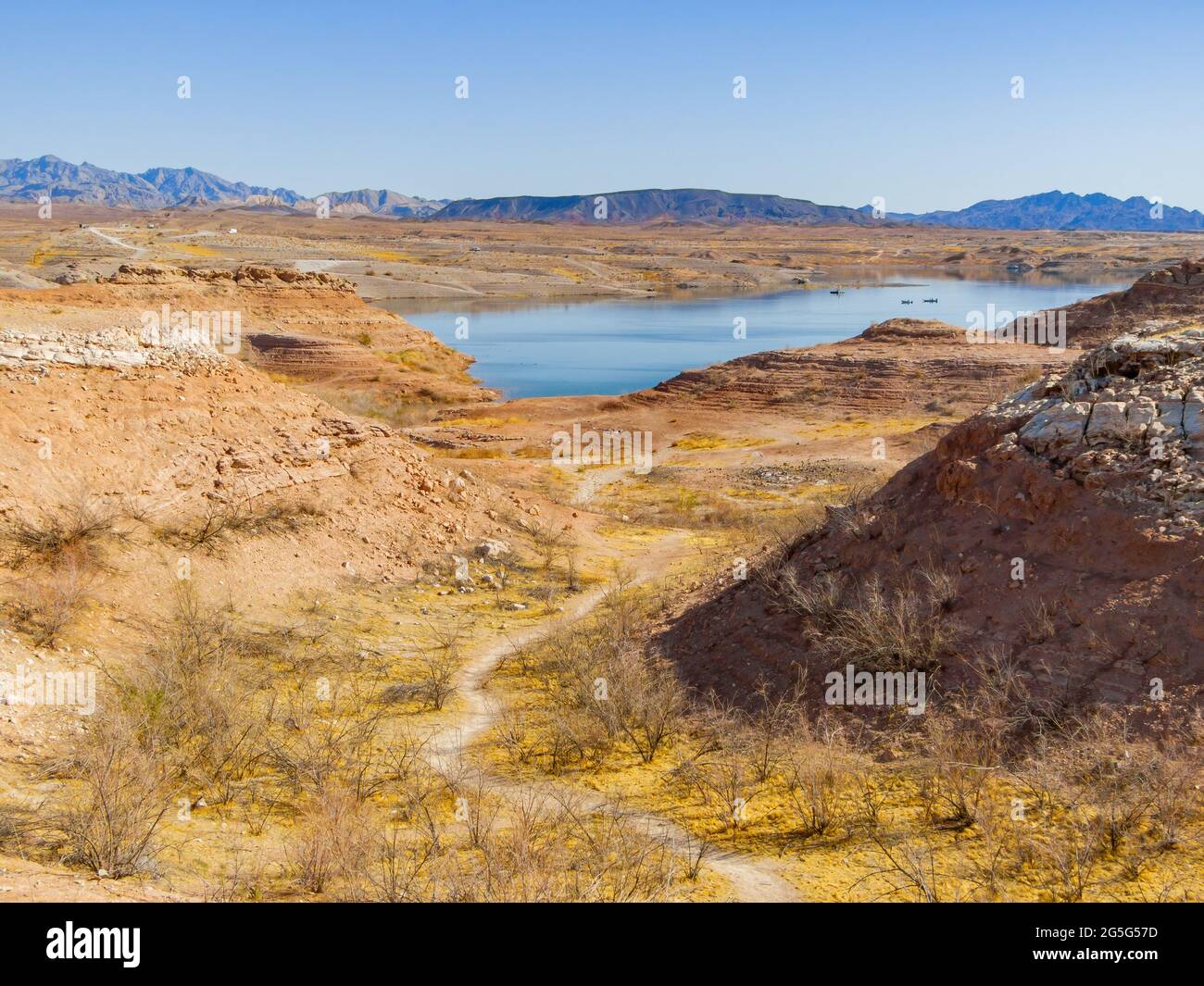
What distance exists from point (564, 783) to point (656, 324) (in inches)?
2564

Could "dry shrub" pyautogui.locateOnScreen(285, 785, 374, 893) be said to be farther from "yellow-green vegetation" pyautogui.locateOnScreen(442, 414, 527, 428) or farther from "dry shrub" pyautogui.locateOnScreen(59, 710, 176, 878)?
"yellow-green vegetation" pyautogui.locateOnScreen(442, 414, 527, 428)

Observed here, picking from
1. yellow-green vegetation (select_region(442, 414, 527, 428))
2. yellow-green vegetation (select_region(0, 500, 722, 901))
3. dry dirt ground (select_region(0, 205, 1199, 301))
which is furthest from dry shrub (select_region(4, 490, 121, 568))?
dry dirt ground (select_region(0, 205, 1199, 301))

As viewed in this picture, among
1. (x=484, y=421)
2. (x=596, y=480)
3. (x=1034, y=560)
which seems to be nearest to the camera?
(x=1034, y=560)

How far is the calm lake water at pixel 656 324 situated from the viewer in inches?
1993

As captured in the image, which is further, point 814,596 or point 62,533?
point 62,533

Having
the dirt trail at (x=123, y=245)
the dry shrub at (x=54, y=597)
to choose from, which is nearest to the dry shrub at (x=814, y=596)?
the dry shrub at (x=54, y=597)

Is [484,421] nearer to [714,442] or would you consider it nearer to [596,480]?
[714,442]

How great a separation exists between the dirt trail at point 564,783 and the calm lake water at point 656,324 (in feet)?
111

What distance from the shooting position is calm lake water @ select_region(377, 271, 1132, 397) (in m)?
50.6

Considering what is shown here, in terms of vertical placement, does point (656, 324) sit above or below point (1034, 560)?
above

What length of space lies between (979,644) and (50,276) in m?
55.9

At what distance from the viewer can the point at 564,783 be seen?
7.26 m

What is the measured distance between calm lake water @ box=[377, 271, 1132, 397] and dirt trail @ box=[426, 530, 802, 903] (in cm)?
3381

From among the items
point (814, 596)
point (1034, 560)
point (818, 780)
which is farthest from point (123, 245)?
point (818, 780)
